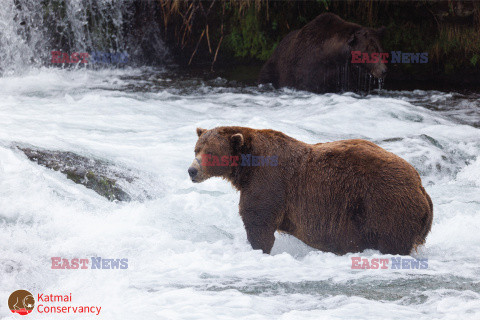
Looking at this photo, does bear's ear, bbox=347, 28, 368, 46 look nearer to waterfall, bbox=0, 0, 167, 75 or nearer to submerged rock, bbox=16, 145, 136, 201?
waterfall, bbox=0, 0, 167, 75

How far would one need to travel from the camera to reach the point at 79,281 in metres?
4.31

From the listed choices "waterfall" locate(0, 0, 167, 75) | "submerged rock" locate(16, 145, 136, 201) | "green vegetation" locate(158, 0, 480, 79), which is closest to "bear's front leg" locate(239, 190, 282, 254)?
→ "submerged rock" locate(16, 145, 136, 201)

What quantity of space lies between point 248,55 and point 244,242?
942 cm

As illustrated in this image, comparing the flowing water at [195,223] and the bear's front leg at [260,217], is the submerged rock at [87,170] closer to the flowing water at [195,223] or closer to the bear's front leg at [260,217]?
the flowing water at [195,223]

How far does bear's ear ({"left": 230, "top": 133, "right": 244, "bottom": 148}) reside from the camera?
497cm

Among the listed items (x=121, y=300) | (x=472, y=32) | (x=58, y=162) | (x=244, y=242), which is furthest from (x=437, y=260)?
(x=472, y=32)

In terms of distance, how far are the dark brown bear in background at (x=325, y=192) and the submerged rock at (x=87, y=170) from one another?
4.63 ft

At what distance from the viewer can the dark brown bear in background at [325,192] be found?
4660 millimetres

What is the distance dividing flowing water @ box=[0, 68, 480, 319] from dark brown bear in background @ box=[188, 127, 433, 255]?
7.7 inches

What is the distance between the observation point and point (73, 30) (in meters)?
13.9
